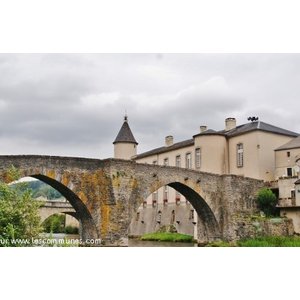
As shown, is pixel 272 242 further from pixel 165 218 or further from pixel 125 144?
pixel 125 144

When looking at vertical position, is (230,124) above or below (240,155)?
above

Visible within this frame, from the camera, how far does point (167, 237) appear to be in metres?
42.7

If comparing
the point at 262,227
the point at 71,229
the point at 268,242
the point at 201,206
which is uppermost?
the point at 201,206

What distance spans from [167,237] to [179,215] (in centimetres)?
237

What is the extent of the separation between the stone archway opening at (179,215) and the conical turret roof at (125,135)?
5.55 m

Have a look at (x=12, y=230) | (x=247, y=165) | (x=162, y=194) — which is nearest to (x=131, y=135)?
(x=162, y=194)

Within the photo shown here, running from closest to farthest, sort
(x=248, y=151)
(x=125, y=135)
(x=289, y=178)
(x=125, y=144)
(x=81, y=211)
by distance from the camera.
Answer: (x=81, y=211)
(x=289, y=178)
(x=248, y=151)
(x=125, y=144)
(x=125, y=135)

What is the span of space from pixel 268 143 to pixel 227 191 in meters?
6.74

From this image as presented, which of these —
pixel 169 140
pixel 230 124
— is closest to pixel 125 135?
pixel 169 140

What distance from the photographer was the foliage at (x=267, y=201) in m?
33.7

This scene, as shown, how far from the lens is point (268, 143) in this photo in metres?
37.0

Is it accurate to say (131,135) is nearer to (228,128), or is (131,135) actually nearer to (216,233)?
(228,128)

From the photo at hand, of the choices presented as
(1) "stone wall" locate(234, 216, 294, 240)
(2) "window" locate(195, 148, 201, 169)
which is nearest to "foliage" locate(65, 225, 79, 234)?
(2) "window" locate(195, 148, 201, 169)

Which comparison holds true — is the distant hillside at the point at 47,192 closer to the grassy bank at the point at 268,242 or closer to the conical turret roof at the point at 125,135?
the conical turret roof at the point at 125,135
